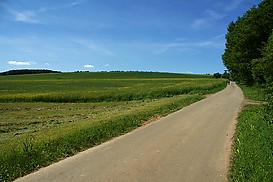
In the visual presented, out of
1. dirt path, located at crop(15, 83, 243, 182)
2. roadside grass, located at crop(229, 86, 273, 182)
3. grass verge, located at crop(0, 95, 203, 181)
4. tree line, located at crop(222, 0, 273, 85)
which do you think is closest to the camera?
roadside grass, located at crop(229, 86, 273, 182)

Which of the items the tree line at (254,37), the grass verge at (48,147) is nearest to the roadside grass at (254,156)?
the grass verge at (48,147)

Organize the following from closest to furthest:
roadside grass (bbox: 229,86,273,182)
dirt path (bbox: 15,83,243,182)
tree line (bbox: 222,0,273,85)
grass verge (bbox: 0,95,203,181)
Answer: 1. roadside grass (bbox: 229,86,273,182)
2. dirt path (bbox: 15,83,243,182)
3. grass verge (bbox: 0,95,203,181)
4. tree line (bbox: 222,0,273,85)

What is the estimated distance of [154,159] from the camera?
7.71 metres

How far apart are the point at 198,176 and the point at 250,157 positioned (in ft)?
5.74

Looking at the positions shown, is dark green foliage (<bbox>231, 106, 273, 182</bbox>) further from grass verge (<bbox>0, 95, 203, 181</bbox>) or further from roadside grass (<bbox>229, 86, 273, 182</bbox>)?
grass verge (<bbox>0, 95, 203, 181</bbox>)

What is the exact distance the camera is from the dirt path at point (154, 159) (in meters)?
6.46

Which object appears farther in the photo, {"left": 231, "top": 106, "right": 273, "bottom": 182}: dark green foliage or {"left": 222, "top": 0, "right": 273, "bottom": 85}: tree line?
{"left": 222, "top": 0, "right": 273, "bottom": 85}: tree line

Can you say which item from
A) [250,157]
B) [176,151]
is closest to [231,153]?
[250,157]

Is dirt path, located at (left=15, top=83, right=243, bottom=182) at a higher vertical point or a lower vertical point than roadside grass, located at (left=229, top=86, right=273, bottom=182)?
lower

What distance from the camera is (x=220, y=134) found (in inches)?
435

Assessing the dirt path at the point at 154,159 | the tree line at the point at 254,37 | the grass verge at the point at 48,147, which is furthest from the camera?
the tree line at the point at 254,37

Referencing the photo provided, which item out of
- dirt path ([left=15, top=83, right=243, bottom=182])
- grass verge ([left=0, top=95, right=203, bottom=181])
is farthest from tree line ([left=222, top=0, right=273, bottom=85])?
grass verge ([left=0, top=95, right=203, bottom=181])

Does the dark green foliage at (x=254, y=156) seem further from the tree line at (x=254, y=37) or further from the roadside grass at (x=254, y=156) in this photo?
the tree line at (x=254, y=37)

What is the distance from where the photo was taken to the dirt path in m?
6.46
